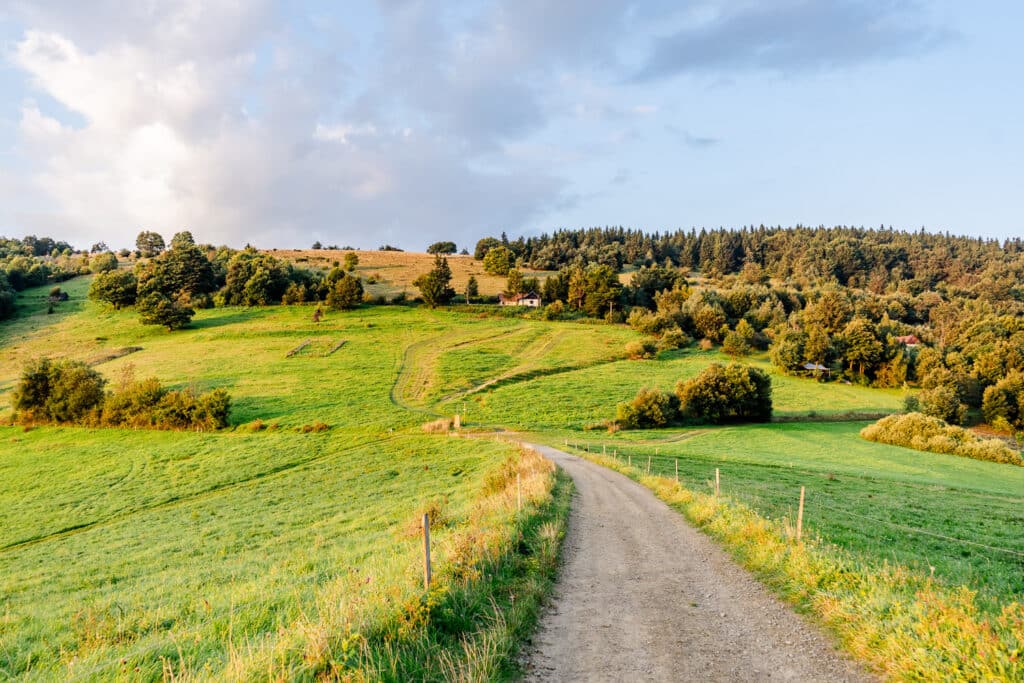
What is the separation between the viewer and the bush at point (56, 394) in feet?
181

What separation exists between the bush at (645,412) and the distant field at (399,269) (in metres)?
65.4

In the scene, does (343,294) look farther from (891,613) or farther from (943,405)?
(891,613)

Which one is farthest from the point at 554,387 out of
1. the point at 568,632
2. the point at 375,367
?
the point at 568,632

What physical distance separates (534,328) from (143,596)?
276ft

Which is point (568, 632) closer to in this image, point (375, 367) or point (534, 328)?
point (375, 367)

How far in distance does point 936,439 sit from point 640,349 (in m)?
39.9

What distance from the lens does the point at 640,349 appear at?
3297 inches

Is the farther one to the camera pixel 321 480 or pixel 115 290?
pixel 115 290

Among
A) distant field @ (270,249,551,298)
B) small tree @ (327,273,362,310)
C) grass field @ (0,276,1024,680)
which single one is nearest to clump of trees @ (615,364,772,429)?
grass field @ (0,276,1024,680)

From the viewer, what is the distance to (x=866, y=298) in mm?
112000

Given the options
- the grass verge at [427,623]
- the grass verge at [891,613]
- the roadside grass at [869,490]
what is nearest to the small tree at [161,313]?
the roadside grass at [869,490]

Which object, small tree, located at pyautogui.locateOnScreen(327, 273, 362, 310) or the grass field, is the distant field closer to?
small tree, located at pyautogui.locateOnScreen(327, 273, 362, 310)

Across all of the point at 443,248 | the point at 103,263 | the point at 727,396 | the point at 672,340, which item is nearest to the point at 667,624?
the point at 727,396

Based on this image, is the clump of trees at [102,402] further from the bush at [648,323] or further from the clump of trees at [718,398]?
the bush at [648,323]
